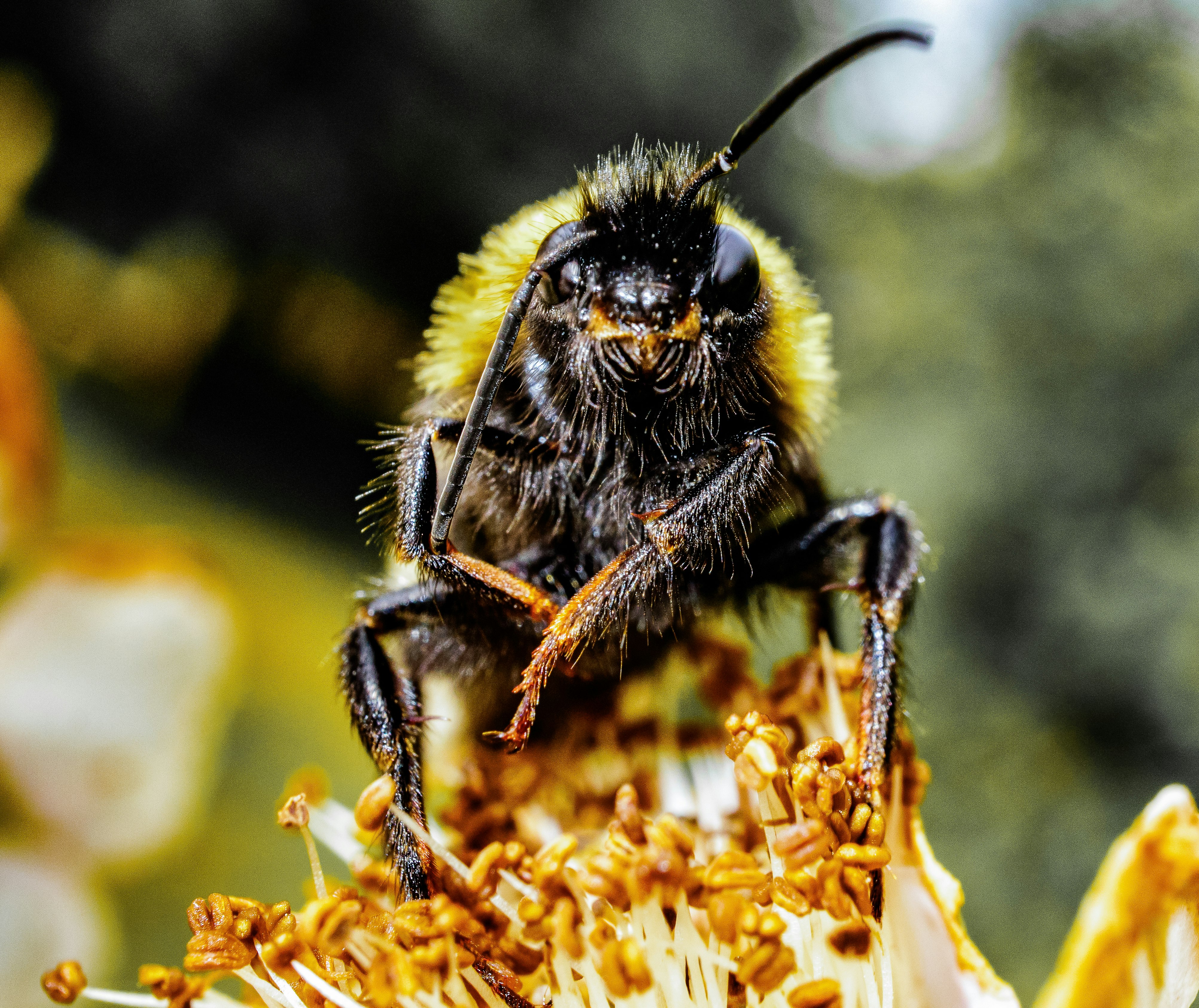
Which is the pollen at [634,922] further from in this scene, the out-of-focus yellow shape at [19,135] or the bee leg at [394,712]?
the out-of-focus yellow shape at [19,135]

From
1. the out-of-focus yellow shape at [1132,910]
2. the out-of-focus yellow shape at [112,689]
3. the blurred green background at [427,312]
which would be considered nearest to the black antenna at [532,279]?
the out-of-focus yellow shape at [1132,910]

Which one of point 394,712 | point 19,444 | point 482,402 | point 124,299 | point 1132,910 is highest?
point 124,299

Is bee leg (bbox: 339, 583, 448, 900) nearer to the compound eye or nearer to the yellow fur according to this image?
the yellow fur

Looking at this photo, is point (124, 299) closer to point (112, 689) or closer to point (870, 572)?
point (112, 689)

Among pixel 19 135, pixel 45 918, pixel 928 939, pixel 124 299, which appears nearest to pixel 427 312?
pixel 124 299

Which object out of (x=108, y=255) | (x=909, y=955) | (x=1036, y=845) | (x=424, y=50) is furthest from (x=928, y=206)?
(x=909, y=955)

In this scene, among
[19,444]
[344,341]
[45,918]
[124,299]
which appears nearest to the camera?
[45,918]
